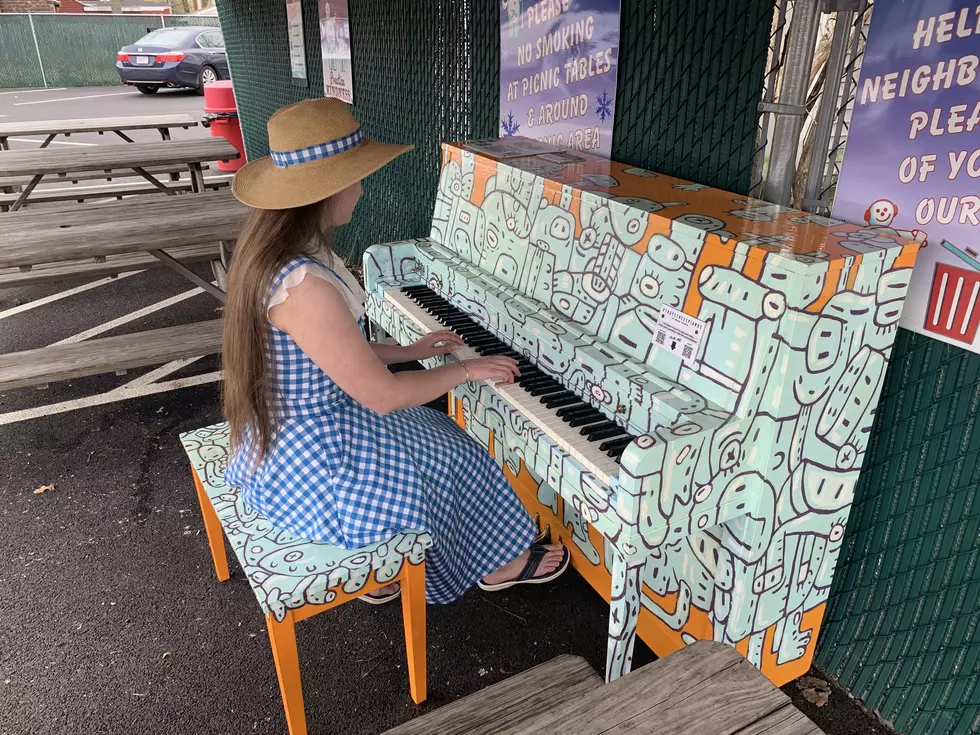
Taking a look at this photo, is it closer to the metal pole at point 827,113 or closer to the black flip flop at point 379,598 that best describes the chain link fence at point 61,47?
the black flip flop at point 379,598

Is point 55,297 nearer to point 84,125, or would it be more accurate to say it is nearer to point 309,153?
point 84,125

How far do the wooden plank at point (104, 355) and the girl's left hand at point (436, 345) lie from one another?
6.08 ft

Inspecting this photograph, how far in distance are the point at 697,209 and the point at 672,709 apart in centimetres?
124

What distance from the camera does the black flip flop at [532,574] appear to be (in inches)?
101

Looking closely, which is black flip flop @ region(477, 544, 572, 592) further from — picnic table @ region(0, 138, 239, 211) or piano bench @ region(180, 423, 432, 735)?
picnic table @ region(0, 138, 239, 211)

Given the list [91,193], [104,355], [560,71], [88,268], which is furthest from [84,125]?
[560,71]

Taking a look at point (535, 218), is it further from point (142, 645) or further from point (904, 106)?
point (142, 645)

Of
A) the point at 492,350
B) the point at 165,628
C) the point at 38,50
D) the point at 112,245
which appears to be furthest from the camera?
the point at 38,50

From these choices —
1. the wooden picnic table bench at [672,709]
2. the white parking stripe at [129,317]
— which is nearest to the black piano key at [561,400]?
the wooden picnic table bench at [672,709]

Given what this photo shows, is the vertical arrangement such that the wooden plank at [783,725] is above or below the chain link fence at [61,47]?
below

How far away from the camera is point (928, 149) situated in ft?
5.28

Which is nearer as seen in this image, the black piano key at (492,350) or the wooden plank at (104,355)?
the black piano key at (492,350)

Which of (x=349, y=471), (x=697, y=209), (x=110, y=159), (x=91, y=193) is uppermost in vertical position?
(x=697, y=209)

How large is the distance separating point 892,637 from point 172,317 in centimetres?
467
